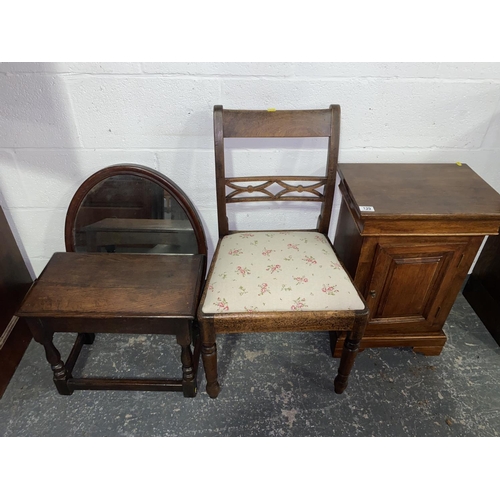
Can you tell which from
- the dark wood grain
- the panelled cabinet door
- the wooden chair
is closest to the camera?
the wooden chair

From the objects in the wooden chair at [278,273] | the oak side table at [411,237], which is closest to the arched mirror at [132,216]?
the wooden chair at [278,273]

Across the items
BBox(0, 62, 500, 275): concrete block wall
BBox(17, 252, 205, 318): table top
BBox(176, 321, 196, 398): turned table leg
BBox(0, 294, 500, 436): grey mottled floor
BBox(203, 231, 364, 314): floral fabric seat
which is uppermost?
BBox(0, 62, 500, 275): concrete block wall

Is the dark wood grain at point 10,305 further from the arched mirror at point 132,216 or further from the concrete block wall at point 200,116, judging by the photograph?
the arched mirror at point 132,216

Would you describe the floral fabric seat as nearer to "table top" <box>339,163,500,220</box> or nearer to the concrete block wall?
"table top" <box>339,163,500,220</box>

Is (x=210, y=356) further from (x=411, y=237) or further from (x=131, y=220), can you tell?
(x=411, y=237)

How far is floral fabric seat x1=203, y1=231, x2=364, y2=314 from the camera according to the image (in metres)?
1.34

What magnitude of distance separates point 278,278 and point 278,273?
0.09 ft

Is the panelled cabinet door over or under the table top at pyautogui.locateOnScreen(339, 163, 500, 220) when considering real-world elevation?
under

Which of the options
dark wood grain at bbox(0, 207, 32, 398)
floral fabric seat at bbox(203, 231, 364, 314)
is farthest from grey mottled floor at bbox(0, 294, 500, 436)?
floral fabric seat at bbox(203, 231, 364, 314)

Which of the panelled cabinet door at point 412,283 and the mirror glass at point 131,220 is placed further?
the mirror glass at point 131,220

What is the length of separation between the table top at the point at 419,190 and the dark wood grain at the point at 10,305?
64.1 inches

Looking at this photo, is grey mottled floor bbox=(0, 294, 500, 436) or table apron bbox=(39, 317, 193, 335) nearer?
table apron bbox=(39, 317, 193, 335)

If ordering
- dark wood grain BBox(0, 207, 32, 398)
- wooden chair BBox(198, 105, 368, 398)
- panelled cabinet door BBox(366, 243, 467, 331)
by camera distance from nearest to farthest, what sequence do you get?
wooden chair BBox(198, 105, 368, 398) < panelled cabinet door BBox(366, 243, 467, 331) < dark wood grain BBox(0, 207, 32, 398)

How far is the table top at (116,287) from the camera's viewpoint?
1.35 metres
